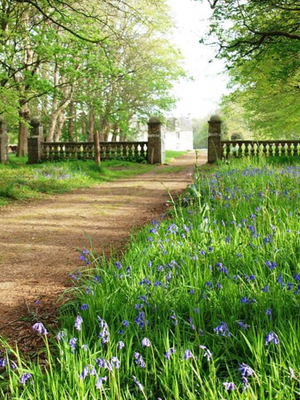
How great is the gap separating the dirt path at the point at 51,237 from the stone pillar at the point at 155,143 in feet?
41.3

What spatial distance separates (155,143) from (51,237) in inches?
739

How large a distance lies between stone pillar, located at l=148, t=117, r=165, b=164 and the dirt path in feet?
41.3

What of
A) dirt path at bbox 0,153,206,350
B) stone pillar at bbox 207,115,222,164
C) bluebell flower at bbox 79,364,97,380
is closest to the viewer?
bluebell flower at bbox 79,364,97,380

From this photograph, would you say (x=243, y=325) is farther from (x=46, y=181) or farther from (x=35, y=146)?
(x=35, y=146)

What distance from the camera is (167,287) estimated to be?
3.02 metres

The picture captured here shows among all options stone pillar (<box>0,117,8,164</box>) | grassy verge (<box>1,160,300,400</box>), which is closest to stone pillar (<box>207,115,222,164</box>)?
stone pillar (<box>0,117,8,164</box>)

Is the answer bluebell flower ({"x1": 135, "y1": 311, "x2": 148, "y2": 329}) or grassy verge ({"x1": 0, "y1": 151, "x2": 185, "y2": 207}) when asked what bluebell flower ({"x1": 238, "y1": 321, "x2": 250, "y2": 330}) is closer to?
bluebell flower ({"x1": 135, "y1": 311, "x2": 148, "y2": 329})

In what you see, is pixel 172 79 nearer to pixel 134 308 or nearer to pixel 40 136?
pixel 40 136

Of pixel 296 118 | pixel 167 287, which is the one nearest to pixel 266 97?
pixel 296 118

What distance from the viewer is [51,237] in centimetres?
621

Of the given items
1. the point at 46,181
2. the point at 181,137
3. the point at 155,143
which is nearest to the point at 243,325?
the point at 46,181

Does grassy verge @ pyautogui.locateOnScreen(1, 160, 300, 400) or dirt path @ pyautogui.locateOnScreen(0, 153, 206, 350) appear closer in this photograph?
grassy verge @ pyautogui.locateOnScreen(1, 160, 300, 400)

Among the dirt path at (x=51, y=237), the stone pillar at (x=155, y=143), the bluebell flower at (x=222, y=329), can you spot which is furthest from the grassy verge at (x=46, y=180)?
the bluebell flower at (x=222, y=329)

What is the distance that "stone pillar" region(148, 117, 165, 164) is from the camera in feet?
80.5
